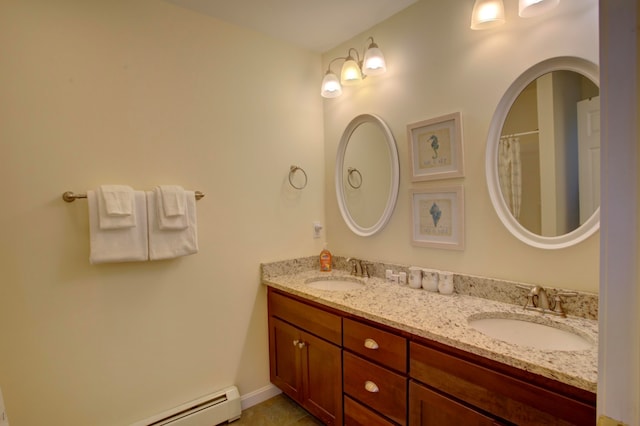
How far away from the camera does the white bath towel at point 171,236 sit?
1700mm

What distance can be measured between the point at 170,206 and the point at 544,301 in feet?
6.00

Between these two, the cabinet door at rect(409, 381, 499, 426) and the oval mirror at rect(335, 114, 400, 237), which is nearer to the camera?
the cabinet door at rect(409, 381, 499, 426)

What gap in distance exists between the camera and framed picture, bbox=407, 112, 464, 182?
5.64 ft

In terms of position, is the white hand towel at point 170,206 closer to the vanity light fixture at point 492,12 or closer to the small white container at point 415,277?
the small white container at point 415,277

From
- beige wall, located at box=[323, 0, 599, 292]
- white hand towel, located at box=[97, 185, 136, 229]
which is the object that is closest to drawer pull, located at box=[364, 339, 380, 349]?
beige wall, located at box=[323, 0, 599, 292]

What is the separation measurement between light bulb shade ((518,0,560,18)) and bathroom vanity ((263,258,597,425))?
4.12 ft

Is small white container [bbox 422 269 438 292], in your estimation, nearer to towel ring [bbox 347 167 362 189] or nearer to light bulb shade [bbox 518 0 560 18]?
towel ring [bbox 347 167 362 189]

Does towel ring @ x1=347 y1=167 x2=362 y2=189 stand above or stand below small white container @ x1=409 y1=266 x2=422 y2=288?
above

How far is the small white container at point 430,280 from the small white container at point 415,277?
1.2 inches

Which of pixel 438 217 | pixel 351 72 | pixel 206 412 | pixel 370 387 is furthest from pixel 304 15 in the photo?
pixel 206 412

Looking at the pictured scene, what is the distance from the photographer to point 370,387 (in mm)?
1502

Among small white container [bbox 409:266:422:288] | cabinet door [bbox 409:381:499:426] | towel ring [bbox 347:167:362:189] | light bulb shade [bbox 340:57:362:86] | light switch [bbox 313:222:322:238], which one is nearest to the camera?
cabinet door [bbox 409:381:499:426]

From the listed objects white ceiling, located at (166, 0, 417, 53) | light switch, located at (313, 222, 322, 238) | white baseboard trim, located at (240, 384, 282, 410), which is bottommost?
white baseboard trim, located at (240, 384, 282, 410)

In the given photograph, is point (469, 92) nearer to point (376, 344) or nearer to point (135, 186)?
point (376, 344)
